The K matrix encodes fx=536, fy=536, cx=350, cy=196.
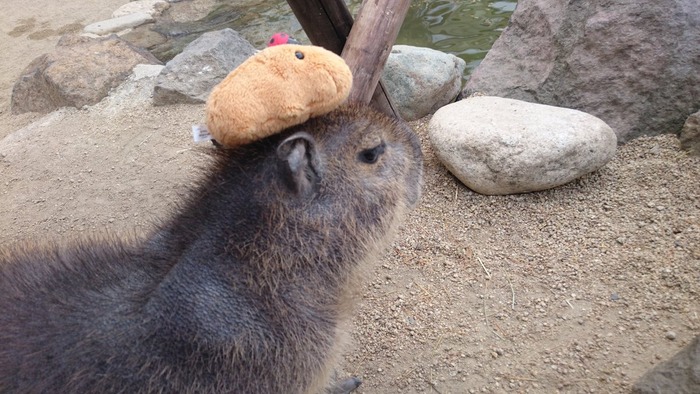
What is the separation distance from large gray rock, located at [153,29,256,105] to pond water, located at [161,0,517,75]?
212cm

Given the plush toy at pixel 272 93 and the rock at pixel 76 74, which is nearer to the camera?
the plush toy at pixel 272 93

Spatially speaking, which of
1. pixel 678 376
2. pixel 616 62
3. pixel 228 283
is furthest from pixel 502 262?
pixel 228 283

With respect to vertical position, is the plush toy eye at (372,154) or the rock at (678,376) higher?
the plush toy eye at (372,154)

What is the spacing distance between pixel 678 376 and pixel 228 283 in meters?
1.53

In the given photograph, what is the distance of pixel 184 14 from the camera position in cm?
912

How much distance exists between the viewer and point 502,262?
310 centimetres

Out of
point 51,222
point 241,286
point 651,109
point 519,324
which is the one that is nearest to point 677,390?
point 519,324

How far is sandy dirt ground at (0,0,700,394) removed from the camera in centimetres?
251

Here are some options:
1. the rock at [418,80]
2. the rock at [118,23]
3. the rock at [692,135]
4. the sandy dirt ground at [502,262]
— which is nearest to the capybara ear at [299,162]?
the sandy dirt ground at [502,262]

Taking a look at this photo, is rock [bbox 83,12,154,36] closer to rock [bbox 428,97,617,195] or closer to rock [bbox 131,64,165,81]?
rock [bbox 131,64,165,81]

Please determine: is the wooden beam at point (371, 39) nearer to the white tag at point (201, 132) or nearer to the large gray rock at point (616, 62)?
the white tag at point (201, 132)

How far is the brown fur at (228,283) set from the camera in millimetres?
1521

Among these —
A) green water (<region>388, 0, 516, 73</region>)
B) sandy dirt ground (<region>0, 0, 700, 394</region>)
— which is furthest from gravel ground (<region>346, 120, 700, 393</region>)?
green water (<region>388, 0, 516, 73</region>)

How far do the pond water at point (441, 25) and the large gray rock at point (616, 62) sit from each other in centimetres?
132
